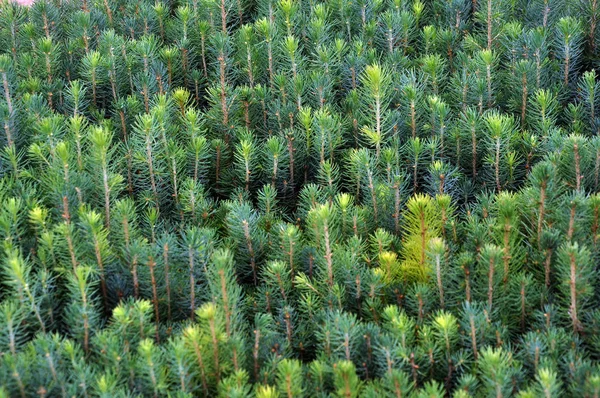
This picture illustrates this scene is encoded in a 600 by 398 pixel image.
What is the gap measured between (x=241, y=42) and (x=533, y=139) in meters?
1.38

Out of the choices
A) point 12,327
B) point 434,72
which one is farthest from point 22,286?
point 434,72

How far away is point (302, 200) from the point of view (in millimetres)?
3490

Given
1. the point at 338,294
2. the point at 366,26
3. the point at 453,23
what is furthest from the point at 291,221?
the point at 453,23

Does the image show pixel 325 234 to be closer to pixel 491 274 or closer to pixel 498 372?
pixel 491 274

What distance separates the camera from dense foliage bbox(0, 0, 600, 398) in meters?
2.60

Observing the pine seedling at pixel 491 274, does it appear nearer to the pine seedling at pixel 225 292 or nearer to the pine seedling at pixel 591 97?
the pine seedling at pixel 225 292

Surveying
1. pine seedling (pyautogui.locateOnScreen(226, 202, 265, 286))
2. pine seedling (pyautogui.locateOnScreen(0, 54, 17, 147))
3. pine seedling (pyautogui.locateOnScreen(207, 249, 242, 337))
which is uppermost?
pine seedling (pyautogui.locateOnScreen(0, 54, 17, 147))

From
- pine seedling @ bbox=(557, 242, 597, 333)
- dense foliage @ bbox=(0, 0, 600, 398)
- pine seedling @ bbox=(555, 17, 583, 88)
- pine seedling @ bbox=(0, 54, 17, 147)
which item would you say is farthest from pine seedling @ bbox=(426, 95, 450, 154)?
pine seedling @ bbox=(0, 54, 17, 147)

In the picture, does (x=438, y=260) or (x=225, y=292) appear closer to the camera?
(x=225, y=292)

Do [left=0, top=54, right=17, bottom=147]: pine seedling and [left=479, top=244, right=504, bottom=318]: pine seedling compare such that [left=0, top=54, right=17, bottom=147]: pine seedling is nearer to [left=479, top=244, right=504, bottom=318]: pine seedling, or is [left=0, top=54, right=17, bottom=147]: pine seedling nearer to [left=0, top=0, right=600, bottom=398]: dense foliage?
[left=0, top=0, right=600, bottom=398]: dense foliage

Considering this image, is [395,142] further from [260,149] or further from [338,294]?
[338,294]

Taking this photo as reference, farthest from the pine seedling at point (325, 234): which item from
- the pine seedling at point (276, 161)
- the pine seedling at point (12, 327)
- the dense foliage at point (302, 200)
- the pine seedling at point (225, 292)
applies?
the pine seedling at point (12, 327)

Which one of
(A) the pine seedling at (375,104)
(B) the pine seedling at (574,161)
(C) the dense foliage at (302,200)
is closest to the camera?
(C) the dense foliage at (302,200)

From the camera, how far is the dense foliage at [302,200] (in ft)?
8.52
